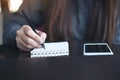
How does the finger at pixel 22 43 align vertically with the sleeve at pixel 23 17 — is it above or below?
below

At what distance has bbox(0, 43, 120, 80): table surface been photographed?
50 centimetres

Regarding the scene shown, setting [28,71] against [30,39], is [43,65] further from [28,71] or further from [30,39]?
[30,39]

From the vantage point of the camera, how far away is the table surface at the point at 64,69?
19.8 inches

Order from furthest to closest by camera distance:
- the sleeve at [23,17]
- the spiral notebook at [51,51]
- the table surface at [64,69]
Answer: the sleeve at [23,17] → the spiral notebook at [51,51] → the table surface at [64,69]

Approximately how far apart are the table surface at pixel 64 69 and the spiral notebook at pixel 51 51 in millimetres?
81

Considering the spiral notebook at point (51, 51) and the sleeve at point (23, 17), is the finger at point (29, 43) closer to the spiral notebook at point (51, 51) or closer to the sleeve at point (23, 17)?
the spiral notebook at point (51, 51)

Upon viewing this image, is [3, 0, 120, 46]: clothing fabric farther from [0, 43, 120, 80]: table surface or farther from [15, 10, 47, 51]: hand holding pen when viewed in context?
[0, 43, 120, 80]: table surface

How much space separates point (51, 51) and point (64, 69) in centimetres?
13

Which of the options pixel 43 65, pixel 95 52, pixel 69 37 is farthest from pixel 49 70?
pixel 69 37

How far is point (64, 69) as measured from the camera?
509mm

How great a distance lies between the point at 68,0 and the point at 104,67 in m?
0.46

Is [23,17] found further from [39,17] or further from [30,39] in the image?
[30,39]

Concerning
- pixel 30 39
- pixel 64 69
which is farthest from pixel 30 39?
pixel 64 69

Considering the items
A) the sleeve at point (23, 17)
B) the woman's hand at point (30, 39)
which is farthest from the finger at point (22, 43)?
the sleeve at point (23, 17)
